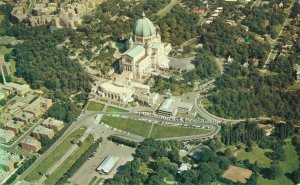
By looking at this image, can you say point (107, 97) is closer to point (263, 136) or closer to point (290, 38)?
point (263, 136)

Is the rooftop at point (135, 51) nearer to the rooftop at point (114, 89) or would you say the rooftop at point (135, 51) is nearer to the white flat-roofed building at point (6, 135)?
the rooftop at point (114, 89)

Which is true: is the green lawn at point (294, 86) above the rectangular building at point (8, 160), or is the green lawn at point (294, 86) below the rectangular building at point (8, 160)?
above

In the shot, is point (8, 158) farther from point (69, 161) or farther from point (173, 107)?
point (173, 107)

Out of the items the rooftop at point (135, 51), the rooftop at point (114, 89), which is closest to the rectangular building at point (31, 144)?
the rooftop at point (114, 89)

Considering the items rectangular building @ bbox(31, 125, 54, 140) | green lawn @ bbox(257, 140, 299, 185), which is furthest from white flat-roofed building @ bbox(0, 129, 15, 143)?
green lawn @ bbox(257, 140, 299, 185)

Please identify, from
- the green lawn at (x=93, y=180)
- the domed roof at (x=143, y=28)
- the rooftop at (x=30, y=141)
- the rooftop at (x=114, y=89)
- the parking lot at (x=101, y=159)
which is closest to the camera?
the green lawn at (x=93, y=180)

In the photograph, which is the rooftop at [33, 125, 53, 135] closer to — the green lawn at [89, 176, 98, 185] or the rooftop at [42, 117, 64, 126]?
the rooftop at [42, 117, 64, 126]

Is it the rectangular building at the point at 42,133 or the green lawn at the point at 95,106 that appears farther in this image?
the green lawn at the point at 95,106

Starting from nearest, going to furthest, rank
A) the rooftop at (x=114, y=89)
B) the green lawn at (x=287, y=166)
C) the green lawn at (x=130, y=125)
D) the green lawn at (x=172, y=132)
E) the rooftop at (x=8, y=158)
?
the green lawn at (x=287, y=166) < the rooftop at (x=8, y=158) < the green lawn at (x=172, y=132) < the green lawn at (x=130, y=125) < the rooftop at (x=114, y=89)

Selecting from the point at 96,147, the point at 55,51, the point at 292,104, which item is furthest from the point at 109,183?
the point at 55,51
